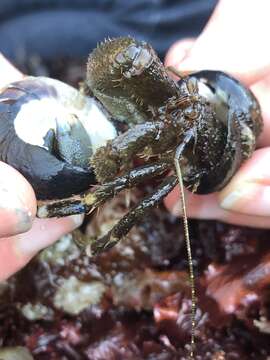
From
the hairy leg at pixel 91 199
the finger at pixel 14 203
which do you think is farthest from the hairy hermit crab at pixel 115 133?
the finger at pixel 14 203

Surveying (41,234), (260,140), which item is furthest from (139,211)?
(260,140)

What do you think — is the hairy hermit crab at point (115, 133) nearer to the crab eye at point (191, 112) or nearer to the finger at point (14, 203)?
the crab eye at point (191, 112)

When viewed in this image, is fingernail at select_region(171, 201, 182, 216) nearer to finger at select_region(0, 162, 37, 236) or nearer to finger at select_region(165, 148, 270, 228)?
finger at select_region(165, 148, 270, 228)

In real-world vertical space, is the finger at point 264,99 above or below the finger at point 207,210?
above

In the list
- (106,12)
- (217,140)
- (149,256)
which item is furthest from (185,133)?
(106,12)

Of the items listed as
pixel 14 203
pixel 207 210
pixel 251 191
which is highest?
pixel 14 203

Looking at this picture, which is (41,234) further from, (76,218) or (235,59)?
(235,59)
